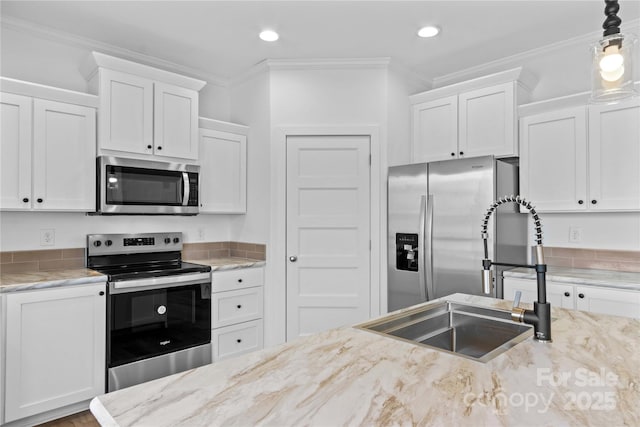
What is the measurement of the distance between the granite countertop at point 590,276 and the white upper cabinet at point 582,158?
1.43 ft

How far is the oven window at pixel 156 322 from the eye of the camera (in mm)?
2654

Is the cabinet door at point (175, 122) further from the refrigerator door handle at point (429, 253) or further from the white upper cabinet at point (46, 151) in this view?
the refrigerator door handle at point (429, 253)

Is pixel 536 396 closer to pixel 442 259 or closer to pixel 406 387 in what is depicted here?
pixel 406 387

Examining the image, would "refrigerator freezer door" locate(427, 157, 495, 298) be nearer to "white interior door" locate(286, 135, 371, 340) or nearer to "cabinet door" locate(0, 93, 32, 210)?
"white interior door" locate(286, 135, 371, 340)

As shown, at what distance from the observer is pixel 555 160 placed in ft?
9.39

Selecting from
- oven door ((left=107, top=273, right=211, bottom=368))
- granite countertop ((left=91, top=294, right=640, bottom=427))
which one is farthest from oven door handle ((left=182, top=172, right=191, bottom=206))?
granite countertop ((left=91, top=294, right=640, bottom=427))

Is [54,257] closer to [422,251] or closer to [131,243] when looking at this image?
[131,243]

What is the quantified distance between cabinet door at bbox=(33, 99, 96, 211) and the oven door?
2.20ft

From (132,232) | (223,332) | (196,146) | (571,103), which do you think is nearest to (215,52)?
(196,146)

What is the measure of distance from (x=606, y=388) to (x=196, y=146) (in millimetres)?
3062

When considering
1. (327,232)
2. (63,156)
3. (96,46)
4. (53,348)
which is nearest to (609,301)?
(327,232)

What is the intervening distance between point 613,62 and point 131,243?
3.21m

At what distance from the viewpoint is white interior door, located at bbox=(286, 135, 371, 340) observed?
340 centimetres

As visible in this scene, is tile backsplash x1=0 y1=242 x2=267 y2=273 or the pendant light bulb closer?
the pendant light bulb
